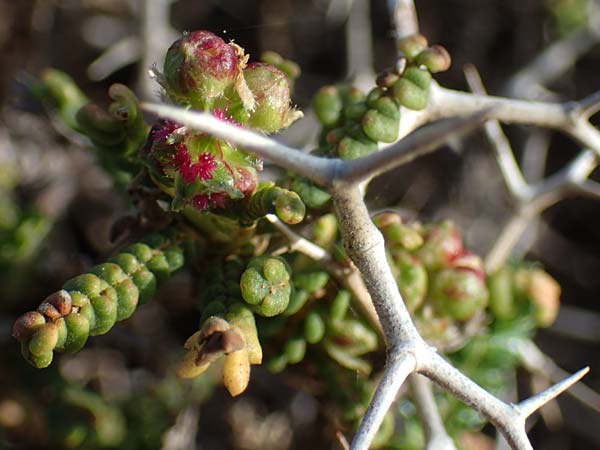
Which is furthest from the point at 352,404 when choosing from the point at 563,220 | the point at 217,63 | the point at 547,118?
the point at 563,220

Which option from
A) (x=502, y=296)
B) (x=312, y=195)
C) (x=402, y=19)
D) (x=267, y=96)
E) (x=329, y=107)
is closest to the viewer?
(x=267, y=96)

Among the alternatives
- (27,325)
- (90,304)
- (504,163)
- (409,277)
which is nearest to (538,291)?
(504,163)

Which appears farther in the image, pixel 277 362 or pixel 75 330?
pixel 277 362

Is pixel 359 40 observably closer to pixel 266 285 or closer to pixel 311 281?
pixel 311 281

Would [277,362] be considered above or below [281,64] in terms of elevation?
below

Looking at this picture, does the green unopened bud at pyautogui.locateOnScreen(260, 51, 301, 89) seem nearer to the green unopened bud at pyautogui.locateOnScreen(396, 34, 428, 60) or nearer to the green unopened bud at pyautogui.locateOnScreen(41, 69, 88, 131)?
the green unopened bud at pyautogui.locateOnScreen(396, 34, 428, 60)

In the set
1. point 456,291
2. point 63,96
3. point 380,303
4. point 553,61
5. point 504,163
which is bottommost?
point 380,303

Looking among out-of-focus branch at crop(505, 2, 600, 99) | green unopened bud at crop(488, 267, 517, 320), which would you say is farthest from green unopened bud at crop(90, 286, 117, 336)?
out-of-focus branch at crop(505, 2, 600, 99)

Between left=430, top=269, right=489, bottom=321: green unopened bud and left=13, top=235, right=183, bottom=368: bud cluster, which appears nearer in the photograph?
left=13, top=235, right=183, bottom=368: bud cluster
